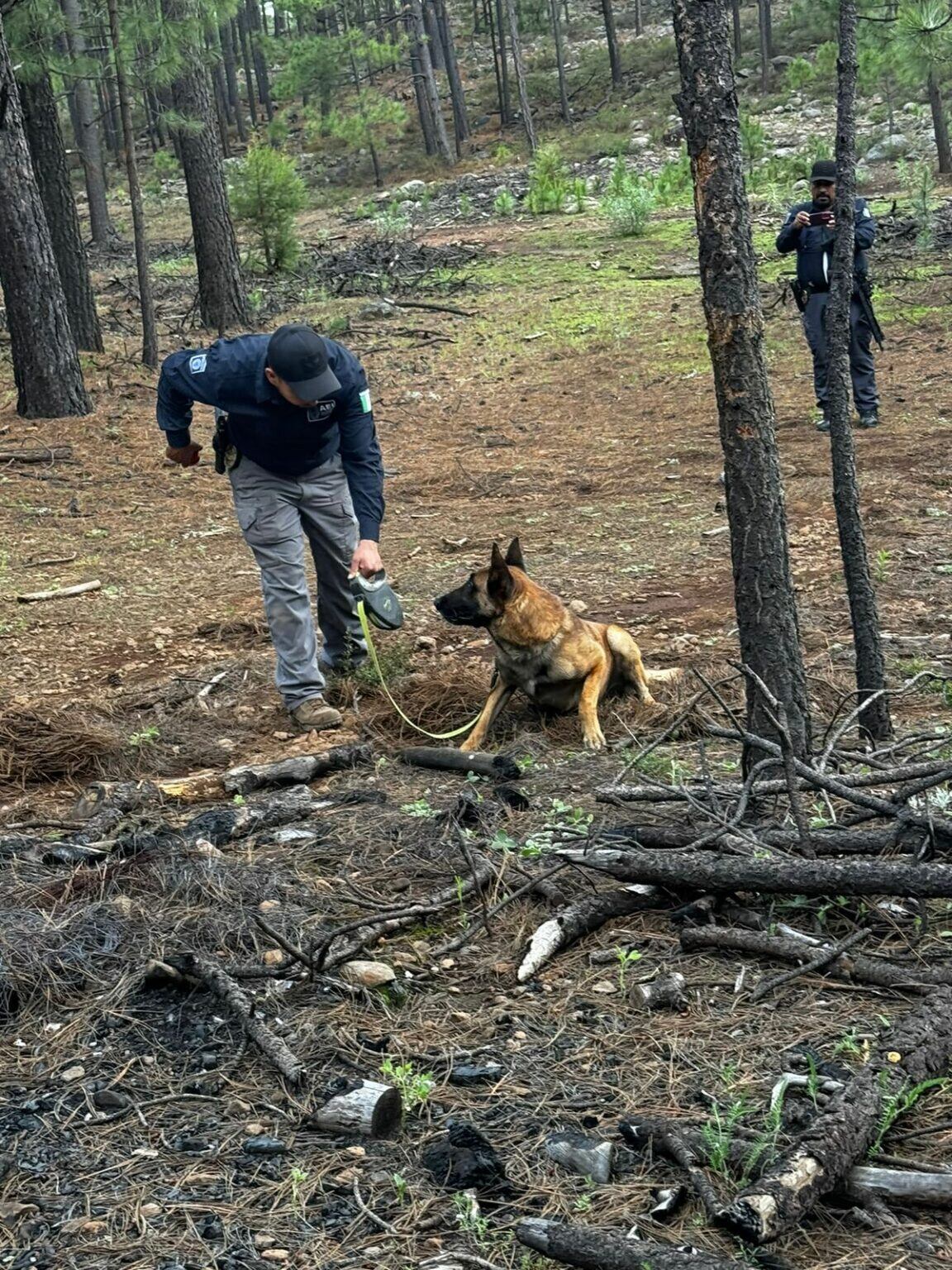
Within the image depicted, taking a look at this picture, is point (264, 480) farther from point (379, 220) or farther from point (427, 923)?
point (379, 220)

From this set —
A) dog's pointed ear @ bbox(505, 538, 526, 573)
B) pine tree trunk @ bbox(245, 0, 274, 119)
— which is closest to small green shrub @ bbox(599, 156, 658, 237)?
dog's pointed ear @ bbox(505, 538, 526, 573)

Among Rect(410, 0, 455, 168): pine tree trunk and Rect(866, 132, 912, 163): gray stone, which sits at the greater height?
Rect(410, 0, 455, 168): pine tree trunk

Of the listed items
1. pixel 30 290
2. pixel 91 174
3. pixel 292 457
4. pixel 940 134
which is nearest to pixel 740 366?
pixel 292 457

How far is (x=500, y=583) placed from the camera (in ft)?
20.2

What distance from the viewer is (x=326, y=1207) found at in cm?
278

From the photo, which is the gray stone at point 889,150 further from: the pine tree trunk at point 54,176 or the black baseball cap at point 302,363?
the black baseball cap at point 302,363

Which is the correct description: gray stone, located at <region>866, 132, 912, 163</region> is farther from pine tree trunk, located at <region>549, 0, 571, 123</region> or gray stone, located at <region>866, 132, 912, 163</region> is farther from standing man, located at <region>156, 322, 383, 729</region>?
standing man, located at <region>156, 322, 383, 729</region>

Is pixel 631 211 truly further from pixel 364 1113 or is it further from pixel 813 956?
pixel 364 1113

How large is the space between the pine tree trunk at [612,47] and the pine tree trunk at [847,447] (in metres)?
44.4

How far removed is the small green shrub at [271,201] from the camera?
842 inches

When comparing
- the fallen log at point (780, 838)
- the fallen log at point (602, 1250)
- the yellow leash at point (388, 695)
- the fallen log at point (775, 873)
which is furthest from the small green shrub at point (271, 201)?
the fallen log at point (602, 1250)

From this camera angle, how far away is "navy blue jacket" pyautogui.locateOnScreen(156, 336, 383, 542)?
238 inches

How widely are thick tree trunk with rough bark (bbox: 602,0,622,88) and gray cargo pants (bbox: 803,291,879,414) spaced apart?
38.1m

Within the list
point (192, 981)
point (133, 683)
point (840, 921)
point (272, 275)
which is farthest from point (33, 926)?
point (272, 275)
